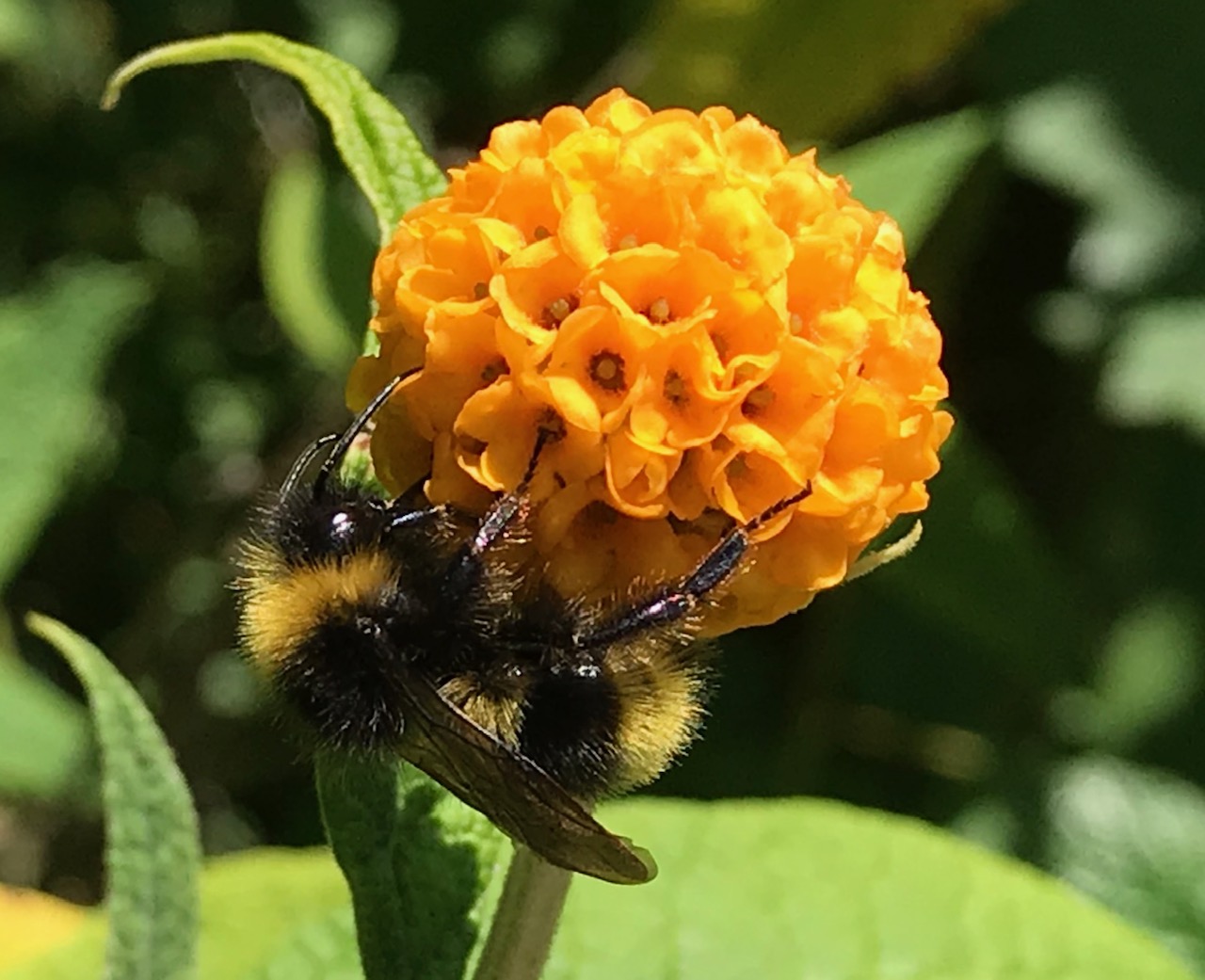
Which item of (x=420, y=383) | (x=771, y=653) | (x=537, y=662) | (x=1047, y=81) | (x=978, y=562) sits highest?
(x=420, y=383)

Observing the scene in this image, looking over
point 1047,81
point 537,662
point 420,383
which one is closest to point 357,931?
point 537,662

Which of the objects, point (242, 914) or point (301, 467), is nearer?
point (301, 467)

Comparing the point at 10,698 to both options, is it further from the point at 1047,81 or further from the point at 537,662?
the point at 1047,81

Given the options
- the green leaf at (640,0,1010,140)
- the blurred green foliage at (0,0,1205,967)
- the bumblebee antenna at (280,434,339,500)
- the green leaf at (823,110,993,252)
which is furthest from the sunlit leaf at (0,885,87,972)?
the green leaf at (640,0,1010,140)

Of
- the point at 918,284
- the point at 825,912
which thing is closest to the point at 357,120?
the point at 825,912

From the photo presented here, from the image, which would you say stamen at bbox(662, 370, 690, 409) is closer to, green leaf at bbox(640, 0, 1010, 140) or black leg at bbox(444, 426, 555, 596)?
black leg at bbox(444, 426, 555, 596)

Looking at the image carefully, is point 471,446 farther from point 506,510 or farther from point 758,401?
point 758,401
